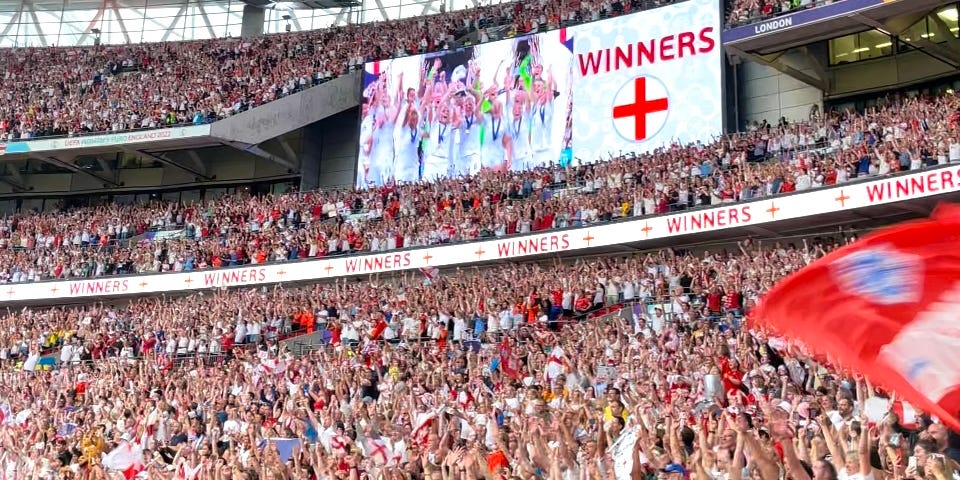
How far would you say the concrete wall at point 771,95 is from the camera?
94.3 ft

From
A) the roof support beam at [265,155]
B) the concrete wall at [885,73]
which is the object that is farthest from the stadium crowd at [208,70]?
the concrete wall at [885,73]

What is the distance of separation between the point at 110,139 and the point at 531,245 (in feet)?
57.1

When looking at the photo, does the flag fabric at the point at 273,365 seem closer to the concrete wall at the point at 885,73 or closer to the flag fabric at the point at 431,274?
the flag fabric at the point at 431,274

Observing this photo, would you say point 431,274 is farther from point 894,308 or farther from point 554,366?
point 894,308

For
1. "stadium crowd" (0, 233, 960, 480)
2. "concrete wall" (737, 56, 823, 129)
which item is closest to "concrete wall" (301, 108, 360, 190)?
"stadium crowd" (0, 233, 960, 480)

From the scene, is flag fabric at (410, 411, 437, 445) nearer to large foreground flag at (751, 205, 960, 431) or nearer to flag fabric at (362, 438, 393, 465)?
flag fabric at (362, 438, 393, 465)

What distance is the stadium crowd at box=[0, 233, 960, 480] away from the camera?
9641mm

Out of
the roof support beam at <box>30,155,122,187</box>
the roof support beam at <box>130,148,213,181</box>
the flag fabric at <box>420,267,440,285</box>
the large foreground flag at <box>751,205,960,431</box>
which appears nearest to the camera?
the large foreground flag at <box>751,205,960,431</box>

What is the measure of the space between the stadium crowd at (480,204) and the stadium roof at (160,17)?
1109 cm

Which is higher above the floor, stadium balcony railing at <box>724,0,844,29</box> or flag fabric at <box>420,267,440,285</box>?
stadium balcony railing at <box>724,0,844,29</box>

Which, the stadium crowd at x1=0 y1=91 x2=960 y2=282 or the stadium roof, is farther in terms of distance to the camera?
the stadium roof

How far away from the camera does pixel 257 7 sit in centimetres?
4381

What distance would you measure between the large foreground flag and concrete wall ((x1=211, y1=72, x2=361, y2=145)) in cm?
A: 3116

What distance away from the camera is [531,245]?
81.6 feet
